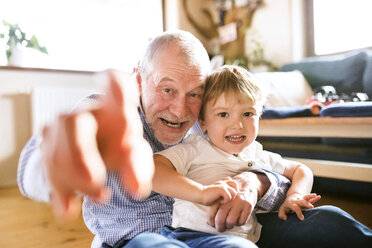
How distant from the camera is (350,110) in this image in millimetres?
1700

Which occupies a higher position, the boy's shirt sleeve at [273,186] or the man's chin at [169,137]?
the man's chin at [169,137]

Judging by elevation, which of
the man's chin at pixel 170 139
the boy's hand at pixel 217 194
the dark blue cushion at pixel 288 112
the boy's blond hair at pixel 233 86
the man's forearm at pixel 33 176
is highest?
the boy's blond hair at pixel 233 86

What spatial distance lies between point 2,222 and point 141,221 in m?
1.33

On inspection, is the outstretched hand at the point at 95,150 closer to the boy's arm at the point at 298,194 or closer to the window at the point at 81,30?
the boy's arm at the point at 298,194

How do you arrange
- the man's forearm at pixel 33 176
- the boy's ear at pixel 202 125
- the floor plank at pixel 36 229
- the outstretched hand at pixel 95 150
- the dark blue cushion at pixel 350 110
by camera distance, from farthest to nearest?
1. the dark blue cushion at pixel 350 110
2. the floor plank at pixel 36 229
3. the boy's ear at pixel 202 125
4. the man's forearm at pixel 33 176
5. the outstretched hand at pixel 95 150

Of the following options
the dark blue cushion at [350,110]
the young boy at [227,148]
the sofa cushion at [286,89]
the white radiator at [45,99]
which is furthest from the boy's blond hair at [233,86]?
the white radiator at [45,99]

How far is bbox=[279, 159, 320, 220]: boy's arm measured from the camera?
794 mm

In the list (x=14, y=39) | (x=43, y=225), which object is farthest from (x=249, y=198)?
(x=14, y=39)

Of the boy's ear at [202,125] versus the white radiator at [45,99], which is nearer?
the boy's ear at [202,125]

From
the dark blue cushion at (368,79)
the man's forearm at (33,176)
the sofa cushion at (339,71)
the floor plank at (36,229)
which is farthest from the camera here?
the sofa cushion at (339,71)

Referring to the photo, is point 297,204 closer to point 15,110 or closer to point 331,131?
point 331,131

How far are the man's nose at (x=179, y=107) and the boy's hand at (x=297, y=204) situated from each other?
13.6 inches

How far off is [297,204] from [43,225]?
140 centimetres

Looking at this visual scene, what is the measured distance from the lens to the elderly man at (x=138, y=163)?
0.91ft
